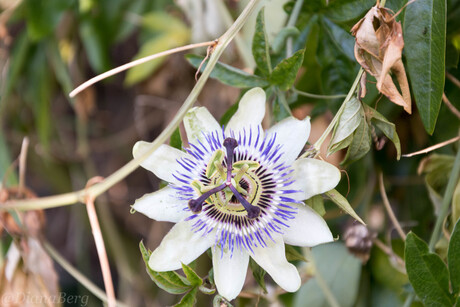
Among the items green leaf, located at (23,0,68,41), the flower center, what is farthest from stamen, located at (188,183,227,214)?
green leaf, located at (23,0,68,41)

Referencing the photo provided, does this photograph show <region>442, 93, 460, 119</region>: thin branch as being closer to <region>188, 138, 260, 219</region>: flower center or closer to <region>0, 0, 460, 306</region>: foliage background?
<region>0, 0, 460, 306</region>: foliage background

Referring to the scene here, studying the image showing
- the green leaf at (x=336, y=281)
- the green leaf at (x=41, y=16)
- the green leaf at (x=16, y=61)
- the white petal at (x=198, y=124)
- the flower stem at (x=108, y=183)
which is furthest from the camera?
the green leaf at (x=16, y=61)

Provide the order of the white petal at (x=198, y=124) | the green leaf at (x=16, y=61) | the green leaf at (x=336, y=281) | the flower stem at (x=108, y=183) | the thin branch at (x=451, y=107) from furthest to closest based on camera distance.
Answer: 1. the green leaf at (x=16, y=61)
2. the green leaf at (x=336, y=281)
3. the thin branch at (x=451, y=107)
4. the white petal at (x=198, y=124)
5. the flower stem at (x=108, y=183)

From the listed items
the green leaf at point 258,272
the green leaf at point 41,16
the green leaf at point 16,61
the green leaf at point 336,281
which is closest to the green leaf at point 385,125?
the green leaf at point 258,272

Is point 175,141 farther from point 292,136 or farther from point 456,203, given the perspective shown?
point 456,203

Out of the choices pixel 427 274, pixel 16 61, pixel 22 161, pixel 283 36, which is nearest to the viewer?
pixel 427 274

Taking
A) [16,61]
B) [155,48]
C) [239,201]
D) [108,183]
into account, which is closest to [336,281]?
[239,201]

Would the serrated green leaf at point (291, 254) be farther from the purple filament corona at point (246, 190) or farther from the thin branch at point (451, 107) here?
the thin branch at point (451, 107)
